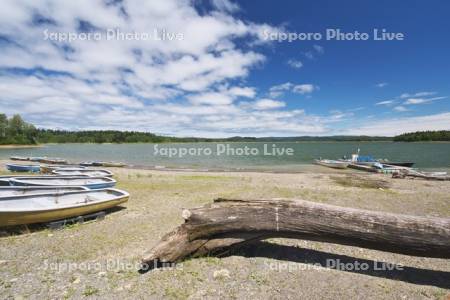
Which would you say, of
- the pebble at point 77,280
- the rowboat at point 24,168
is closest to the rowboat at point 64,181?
the pebble at point 77,280

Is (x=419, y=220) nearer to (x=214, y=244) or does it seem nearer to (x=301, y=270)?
(x=301, y=270)

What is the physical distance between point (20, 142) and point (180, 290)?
410 feet

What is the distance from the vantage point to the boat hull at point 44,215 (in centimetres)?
599

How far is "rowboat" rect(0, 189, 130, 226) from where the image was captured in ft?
19.9

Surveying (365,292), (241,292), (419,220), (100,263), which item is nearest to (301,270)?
(365,292)

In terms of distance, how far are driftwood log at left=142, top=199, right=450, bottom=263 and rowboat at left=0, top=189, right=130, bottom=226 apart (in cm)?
388

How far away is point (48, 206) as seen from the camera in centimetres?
669

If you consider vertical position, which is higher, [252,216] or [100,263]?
[252,216]

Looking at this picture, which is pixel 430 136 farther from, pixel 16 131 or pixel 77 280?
pixel 16 131

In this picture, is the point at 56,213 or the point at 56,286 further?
the point at 56,213

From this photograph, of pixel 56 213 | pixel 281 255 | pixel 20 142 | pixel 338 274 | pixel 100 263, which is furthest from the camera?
pixel 20 142

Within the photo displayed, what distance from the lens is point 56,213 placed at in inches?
261

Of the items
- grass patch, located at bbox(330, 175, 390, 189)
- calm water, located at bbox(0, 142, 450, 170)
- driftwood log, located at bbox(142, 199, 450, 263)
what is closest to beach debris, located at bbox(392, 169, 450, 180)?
grass patch, located at bbox(330, 175, 390, 189)

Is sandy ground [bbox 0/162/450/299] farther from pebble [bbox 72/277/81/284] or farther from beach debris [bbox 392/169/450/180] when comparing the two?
beach debris [bbox 392/169/450/180]
